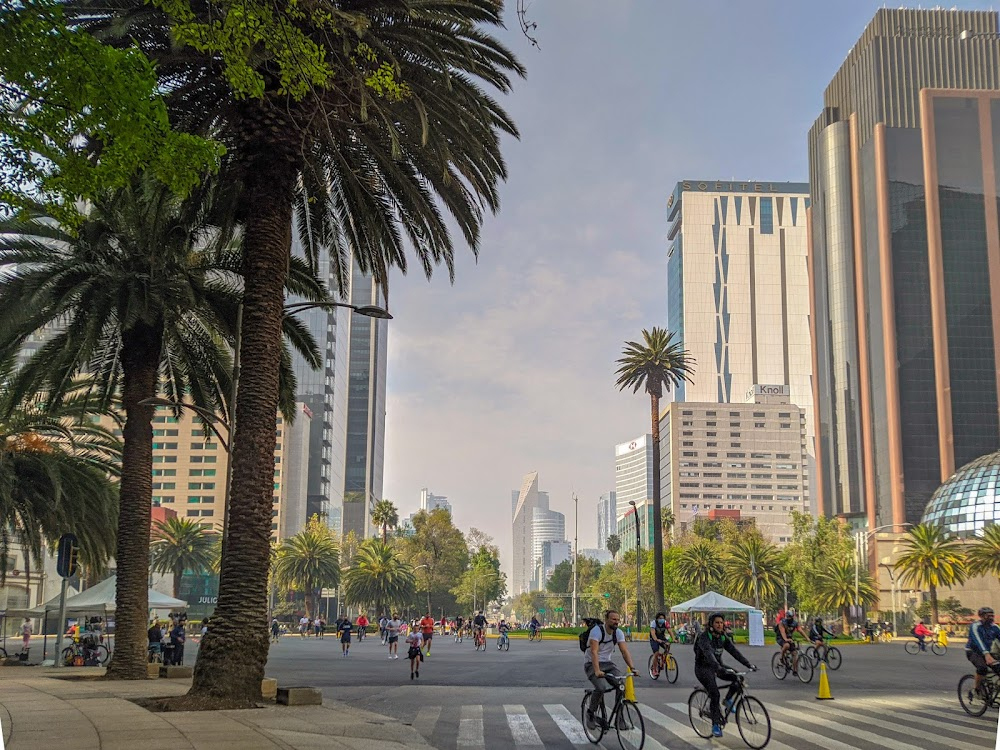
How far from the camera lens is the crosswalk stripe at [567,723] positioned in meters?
13.4

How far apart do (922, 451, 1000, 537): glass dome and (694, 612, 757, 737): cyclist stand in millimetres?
113534

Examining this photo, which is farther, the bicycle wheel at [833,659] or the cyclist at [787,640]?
the bicycle wheel at [833,659]

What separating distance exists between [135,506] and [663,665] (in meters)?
15.2

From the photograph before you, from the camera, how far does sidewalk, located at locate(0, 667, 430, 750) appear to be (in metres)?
10.3

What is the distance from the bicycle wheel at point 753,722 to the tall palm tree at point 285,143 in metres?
7.48

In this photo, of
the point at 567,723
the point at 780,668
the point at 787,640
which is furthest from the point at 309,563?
the point at 567,723

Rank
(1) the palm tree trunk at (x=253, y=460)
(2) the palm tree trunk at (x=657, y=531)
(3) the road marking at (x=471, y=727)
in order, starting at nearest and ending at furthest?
(3) the road marking at (x=471, y=727), (1) the palm tree trunk at (x=253, y=460), (2) the palm tree trunk at (x=657, y=531)

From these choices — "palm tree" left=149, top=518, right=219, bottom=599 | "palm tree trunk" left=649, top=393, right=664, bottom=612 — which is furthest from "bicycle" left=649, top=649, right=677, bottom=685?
"palm tree" left=149, top=518, right=219, bottom=599

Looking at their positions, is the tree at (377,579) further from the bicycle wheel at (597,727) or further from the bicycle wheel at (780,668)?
the bicycle wheel at (597,727)

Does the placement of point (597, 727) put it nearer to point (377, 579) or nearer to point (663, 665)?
point (663, 665)

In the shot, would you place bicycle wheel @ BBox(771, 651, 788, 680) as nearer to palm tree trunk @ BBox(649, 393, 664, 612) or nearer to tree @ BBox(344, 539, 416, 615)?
palm tree trunk @ BBox(649, 393, 664, 612)

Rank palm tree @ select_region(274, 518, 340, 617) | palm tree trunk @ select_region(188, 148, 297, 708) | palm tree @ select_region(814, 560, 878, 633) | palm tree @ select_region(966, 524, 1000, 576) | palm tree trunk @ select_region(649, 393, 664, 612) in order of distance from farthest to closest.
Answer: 1. palm tree @ select_region(274, 518, 340, 617)
2. palm tree @ select_region(814, 560, 878, 633)
3. palm tree @ select_region(966, 524, 1000, 576)
4. palm tree trunk @ select_region(649, 393, 664, 612)
5. palm tree trunk @ select_region(188, 148, 297, 708)

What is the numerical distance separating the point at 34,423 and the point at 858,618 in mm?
88387

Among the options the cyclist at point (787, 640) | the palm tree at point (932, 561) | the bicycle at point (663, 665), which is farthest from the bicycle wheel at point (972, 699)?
the palm tree at point (932, 561)
